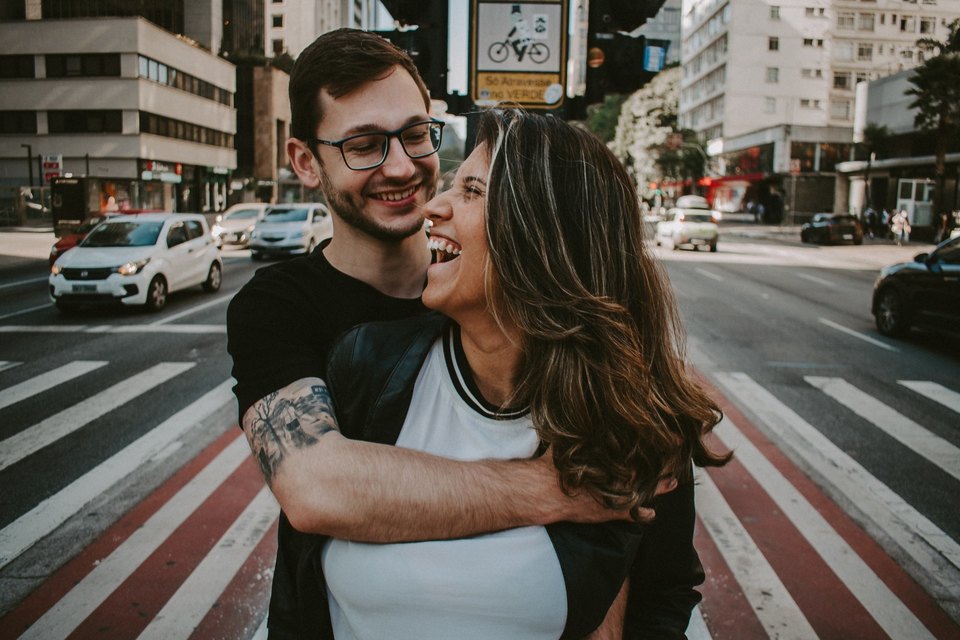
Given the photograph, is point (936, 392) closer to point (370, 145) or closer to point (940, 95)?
point (370, 145)

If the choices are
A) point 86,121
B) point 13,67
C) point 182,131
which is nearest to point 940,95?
point 182,131

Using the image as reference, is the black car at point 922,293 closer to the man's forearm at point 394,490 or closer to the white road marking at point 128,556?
the white road marking at point 128,556

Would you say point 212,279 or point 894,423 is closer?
point 894,423

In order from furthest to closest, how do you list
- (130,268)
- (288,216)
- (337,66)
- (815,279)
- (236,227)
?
(236,227)
(288,216)
(815,279)
(130,268)
(337,66)

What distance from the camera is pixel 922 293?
1083 cm

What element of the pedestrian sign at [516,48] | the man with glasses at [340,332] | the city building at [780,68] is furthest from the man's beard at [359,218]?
the city building at [780,68]

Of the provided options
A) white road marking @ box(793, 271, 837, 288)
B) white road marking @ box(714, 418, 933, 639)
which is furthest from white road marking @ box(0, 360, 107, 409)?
white road marking @ box(793, 271, 837, 288)

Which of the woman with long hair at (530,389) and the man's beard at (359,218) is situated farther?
the man's beard at (359,218)

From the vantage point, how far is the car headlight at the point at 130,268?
12469 mm

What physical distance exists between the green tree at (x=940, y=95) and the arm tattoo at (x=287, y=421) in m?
36.8

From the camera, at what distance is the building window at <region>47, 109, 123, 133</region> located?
149 ft

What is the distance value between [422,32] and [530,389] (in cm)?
465

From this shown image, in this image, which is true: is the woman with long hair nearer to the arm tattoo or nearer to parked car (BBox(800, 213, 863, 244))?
the arm tattoo

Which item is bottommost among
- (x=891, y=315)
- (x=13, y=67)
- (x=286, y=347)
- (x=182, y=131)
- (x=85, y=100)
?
(x=891, y=315)
